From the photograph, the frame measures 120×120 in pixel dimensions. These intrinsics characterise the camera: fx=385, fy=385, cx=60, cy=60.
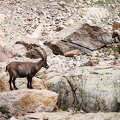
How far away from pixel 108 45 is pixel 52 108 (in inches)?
386

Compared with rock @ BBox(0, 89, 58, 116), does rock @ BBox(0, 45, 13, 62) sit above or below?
above

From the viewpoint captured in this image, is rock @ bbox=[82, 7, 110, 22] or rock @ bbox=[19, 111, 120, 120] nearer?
rock @ bbox=[19, 111, 120, 120]

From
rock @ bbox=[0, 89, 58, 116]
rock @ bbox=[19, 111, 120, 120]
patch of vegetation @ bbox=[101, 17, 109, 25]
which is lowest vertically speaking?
rock @ bbox=[19, 111, 120, 120]

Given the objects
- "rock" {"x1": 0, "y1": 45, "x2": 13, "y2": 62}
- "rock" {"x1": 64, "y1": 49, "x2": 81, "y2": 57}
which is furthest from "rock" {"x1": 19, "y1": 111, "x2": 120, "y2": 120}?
"rock" {"x1": 64, "y1": 49, "x2": 81, "y2": 57}

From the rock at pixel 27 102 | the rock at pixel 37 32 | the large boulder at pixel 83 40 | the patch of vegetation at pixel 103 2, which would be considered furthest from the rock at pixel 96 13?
the rock at pixel 27 102

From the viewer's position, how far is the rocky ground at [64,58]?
12492 mm

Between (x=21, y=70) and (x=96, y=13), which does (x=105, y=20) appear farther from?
(x=21, y=70)

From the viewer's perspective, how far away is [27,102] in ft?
40.8

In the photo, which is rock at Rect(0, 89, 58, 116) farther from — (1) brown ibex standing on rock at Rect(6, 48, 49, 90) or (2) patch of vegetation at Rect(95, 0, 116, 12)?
(2) patch of vegetation at Rect(95, 0, 116, 12)

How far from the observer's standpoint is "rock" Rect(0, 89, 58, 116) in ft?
40.8

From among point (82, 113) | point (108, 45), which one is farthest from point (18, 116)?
point (108, 45)

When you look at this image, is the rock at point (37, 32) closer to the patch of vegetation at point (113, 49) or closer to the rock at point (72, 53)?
the rock at point (72, 53)

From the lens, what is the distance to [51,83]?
1413cm

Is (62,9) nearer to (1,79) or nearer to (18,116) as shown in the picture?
(1,79)
